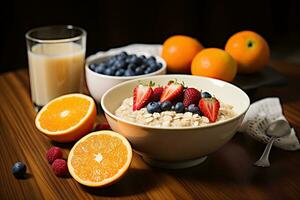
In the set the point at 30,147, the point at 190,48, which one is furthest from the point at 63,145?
the point at 190,48

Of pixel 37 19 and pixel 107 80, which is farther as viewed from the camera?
pixel 37 19

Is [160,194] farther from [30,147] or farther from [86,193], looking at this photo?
[30,147]

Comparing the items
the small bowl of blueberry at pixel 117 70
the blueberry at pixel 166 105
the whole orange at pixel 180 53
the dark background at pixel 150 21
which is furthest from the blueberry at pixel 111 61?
the dark background at pixel 150 21

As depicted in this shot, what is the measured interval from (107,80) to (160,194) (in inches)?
17.4

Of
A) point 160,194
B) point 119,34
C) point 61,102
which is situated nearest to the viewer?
point 160,194

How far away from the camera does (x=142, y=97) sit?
0.98 metres

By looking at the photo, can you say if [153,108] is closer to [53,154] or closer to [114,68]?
[53,154]

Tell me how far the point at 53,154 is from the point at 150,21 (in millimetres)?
1801

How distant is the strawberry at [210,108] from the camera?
0.93 m

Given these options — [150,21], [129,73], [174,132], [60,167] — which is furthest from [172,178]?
[150,21]

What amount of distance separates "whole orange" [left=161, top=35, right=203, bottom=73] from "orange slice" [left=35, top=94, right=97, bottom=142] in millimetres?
366

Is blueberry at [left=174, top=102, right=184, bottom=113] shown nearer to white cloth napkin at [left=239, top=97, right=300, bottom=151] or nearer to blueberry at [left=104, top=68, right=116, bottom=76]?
white cloth napkin at [left=239, top=97, right=300, bottom=151]

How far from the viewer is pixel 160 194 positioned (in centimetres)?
86

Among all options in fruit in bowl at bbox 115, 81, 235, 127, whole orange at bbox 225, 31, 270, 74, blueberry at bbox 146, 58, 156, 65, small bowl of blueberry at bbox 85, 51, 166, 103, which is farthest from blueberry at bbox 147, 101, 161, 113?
whole orange at bbox 225, 31, 270, 74
